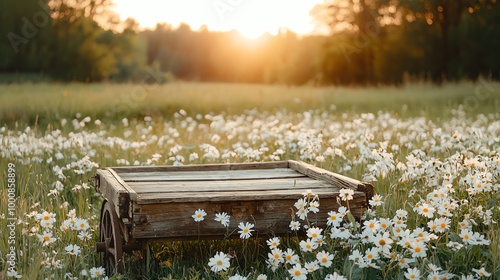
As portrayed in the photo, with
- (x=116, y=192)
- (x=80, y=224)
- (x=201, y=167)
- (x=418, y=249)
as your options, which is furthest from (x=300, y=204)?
(x=201, y=167)

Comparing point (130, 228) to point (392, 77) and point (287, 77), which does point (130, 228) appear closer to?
point (392, 77)

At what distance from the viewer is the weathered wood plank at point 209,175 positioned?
4579 millimetres

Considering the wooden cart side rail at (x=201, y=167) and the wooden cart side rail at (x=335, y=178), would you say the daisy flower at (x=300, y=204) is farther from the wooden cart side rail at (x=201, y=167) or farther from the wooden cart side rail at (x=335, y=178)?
the wooden cart side rail at (x=201, y=167)

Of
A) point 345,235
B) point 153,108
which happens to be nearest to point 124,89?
point 153,108

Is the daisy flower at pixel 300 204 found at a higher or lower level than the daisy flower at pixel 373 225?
higher

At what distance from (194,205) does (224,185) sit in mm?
714

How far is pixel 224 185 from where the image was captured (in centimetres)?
423

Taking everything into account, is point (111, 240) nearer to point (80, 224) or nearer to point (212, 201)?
point (80, 224)

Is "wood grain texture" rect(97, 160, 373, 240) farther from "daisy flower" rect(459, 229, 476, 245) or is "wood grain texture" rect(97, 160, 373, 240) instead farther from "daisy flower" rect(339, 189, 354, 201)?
"daisy flower" rect(459, 229, 476, 245)

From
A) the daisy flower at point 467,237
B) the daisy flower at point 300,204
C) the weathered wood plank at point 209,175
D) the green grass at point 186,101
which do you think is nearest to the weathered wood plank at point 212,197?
the daisy flower at point 300,204

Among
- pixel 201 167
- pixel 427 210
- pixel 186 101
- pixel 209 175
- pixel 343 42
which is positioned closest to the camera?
pixel 427 210

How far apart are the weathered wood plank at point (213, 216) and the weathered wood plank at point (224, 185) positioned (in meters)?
0.41

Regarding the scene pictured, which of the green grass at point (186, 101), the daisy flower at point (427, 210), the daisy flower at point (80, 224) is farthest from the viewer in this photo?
the green grass at point (186, 101)

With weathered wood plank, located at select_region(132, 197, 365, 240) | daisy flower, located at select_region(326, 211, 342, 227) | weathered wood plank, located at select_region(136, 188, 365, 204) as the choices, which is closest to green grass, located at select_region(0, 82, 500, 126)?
weathered wood plank, located at select_region(136, 188, 365, 204)
